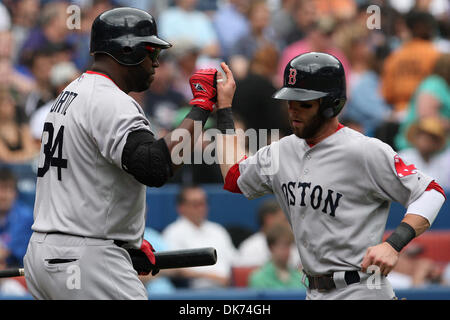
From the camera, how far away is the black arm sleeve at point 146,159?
13.9ft

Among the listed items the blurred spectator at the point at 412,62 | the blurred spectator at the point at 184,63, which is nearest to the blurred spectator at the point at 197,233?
the blurred spectator at the point at 184,63

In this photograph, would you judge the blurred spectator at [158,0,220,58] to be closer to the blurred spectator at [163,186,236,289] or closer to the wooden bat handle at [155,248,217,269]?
the blurred spectator at [163,186,236,289]

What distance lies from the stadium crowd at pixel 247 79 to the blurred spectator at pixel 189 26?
0.8 inches

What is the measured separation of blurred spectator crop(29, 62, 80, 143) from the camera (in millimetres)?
9367

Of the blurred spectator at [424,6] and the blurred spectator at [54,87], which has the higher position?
the blurred spectator at [424,6]

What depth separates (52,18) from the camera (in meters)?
10.9

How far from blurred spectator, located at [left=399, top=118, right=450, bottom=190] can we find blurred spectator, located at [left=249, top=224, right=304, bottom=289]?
2.24 metres

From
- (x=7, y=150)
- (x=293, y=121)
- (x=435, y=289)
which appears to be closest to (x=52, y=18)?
(x=7, y=150)

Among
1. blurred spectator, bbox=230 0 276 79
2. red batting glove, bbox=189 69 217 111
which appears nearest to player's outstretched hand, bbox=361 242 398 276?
red batting glove, bbox=189 69 217 111

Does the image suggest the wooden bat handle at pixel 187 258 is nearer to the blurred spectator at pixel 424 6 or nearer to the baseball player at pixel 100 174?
the baseball player at pixel 100 174

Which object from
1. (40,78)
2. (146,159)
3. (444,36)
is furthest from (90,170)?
(444,36)

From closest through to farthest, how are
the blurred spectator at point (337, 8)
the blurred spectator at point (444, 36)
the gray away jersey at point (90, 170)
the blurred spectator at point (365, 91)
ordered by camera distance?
the gray away jersey at point (90, 170), the blurred spectator at point (365, 91), the blurred spectator at point (444, 36), the blurred spectator at point (337, 8)
